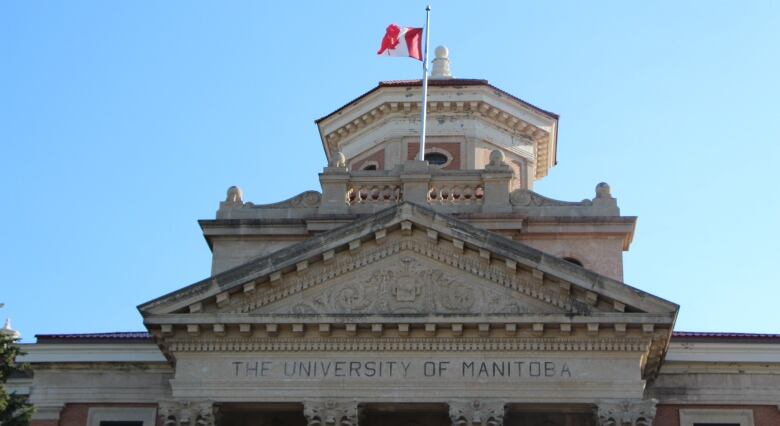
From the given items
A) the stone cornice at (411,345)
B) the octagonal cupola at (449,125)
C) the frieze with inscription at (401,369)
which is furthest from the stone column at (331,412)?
the octagonal cupola at (449,125)

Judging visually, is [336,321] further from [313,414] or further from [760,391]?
[760,391]

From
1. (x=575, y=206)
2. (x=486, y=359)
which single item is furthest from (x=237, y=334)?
(x=575, y=206)

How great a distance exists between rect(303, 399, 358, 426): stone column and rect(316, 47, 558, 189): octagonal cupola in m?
11.2

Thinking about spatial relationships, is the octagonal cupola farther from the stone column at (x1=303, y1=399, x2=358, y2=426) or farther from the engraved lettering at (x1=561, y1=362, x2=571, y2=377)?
the stone column at (x1=303, y1=399, x2=358, y2=426)

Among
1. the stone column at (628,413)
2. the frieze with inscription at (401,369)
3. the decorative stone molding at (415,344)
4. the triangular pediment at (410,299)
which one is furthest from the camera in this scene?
the frieze with inscription at (401,369)

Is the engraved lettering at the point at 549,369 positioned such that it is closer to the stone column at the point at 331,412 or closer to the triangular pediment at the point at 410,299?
the triangular pediment at the point at 410,299

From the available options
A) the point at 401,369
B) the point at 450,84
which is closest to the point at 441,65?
the point at 450,84

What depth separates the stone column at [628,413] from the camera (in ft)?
93.9

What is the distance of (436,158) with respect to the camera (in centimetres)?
3959

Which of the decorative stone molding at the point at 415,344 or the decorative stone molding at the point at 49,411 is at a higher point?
the decorative stone molding at the point at 415,344

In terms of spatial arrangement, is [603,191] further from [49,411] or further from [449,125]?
[49,411]

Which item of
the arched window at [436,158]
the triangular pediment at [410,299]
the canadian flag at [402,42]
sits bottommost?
the triangular pediment at [410,299]

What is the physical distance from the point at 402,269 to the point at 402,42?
1095 cm

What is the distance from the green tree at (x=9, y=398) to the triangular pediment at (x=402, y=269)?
3110 millimetres
